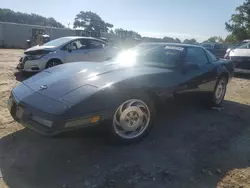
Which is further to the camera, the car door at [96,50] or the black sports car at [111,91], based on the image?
the car door at [96,50]

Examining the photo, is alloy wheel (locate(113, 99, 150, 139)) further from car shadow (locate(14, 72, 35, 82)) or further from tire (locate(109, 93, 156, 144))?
car shadow (locate(14, 72, 35, 82))

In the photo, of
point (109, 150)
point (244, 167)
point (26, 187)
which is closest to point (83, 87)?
point (109, 150)

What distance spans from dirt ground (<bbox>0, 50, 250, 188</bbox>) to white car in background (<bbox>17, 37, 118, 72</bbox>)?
381 cm

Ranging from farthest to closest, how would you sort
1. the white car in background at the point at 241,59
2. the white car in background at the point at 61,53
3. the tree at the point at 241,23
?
the tree at the point at 241,23, the white car in background at the point at 241,59, the white car in background at the point at 61,53

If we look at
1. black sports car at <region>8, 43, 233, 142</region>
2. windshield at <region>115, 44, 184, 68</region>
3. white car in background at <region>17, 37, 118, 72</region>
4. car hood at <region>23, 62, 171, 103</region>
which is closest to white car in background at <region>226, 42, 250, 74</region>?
white car in background at <region>17, 37, 118, 72</region>

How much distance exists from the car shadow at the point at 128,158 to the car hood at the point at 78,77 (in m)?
0.54

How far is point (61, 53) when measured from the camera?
7.82 meters

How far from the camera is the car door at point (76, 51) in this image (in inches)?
315

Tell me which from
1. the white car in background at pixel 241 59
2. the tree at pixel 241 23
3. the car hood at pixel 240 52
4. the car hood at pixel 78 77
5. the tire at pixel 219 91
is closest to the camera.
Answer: the car hood at pixel 78 77

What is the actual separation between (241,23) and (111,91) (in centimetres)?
3862

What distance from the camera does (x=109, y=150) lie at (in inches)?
118

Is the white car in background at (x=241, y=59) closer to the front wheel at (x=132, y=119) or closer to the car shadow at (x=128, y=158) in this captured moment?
the car shadow at (x=128, y=158)

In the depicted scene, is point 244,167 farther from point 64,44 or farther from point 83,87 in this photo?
point 64,44

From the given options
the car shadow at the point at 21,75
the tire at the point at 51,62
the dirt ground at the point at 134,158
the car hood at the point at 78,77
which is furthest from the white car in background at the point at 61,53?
the car hood at the point at 78,77
